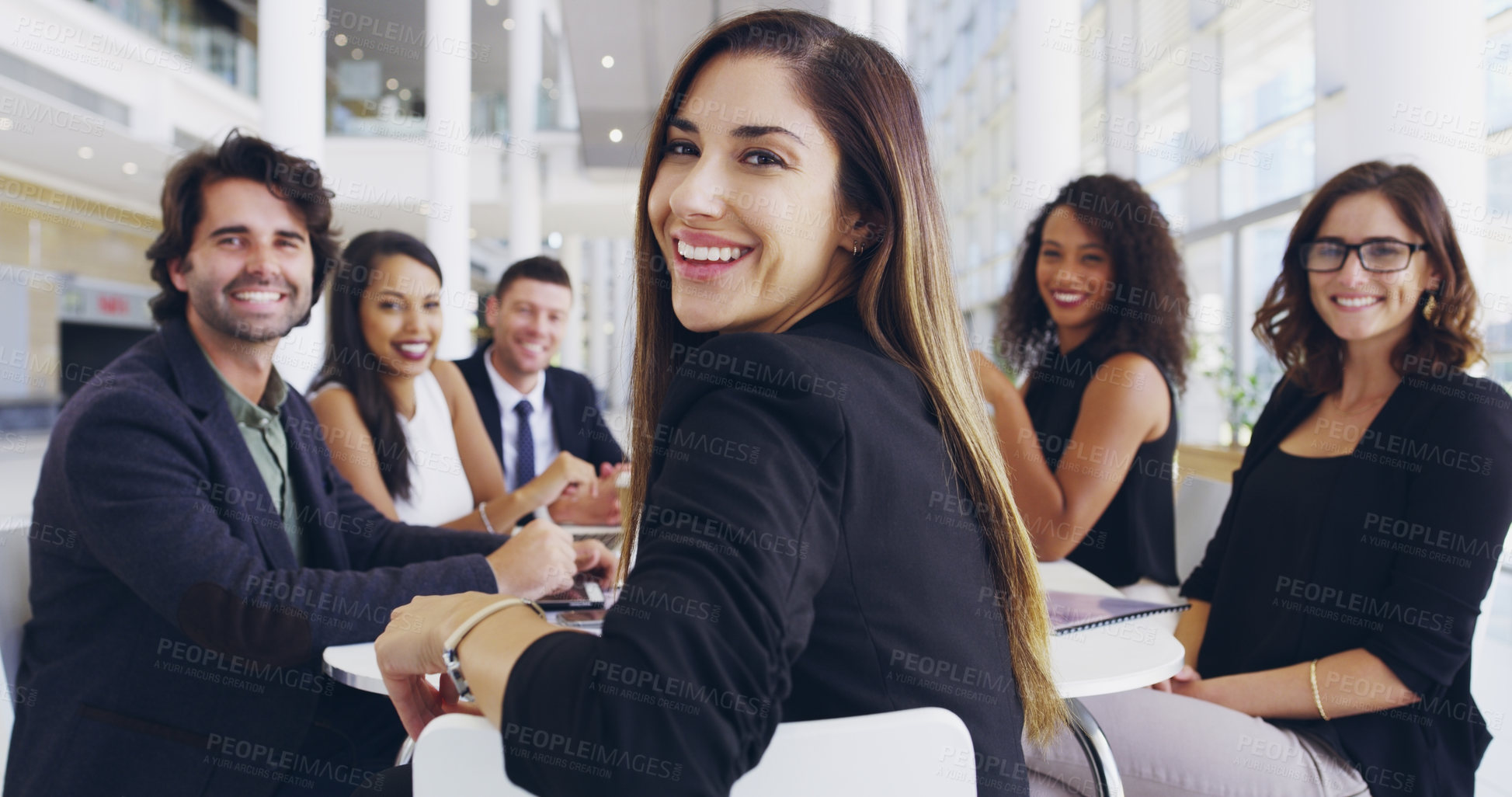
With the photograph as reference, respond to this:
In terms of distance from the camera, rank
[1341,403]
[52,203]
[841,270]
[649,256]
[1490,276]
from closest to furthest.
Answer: [841,270] < [649,256] < [1341,403] < [1490,276] < [52,203]

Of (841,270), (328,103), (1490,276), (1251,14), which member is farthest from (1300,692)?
(328,103)

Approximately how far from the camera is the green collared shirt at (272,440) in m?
1.71

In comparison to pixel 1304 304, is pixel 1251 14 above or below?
above

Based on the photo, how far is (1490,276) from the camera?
4.07 m

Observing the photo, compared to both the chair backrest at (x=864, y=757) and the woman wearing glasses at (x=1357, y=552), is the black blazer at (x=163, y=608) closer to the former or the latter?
the chair backrest at (x=864, y=757)

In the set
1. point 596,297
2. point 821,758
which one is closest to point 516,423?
A: point 821,758

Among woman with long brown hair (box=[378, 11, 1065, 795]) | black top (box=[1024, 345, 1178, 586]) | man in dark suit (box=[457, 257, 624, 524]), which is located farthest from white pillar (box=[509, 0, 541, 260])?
woman with long brown hair (box=[378, 11, 1065, 795])

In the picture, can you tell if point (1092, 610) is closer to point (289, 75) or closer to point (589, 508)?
point (589, 508)

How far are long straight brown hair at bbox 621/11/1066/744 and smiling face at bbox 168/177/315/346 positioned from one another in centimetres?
111

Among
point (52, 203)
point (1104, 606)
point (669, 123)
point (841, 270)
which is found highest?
point (52, 203)

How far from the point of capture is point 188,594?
4.40 ft

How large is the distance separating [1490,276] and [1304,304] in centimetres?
302

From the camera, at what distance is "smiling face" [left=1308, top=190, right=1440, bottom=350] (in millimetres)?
1719

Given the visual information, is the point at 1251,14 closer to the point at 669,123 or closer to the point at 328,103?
the point at 669,123
